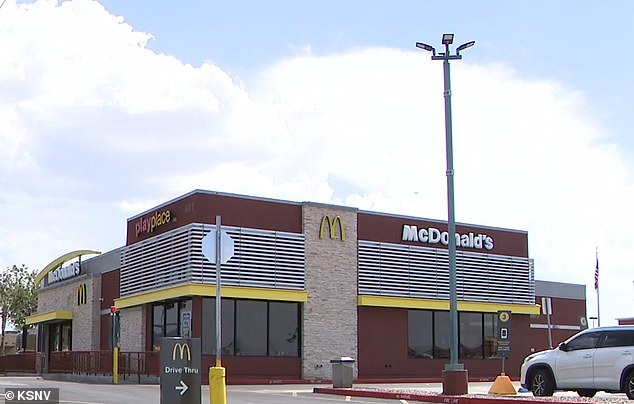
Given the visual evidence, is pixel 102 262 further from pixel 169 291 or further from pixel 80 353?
pixel 169 291

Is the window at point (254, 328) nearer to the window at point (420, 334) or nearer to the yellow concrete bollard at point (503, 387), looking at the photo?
the window at point (420, 334)

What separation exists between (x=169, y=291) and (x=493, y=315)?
15376mm

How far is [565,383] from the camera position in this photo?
74.9 ft

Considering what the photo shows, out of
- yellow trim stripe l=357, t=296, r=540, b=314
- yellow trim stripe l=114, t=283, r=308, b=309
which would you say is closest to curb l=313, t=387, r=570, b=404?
yellow trim stripe l=114, t=283, r=308, b=309

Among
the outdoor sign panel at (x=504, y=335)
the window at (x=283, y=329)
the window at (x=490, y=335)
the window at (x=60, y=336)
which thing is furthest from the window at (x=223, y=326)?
the window at (x=60, y=336)

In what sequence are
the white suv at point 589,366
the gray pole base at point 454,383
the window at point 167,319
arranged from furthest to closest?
1. the window at point 167,319
2. the gray pole base at point 454,383
3. the white suv at point 589,366

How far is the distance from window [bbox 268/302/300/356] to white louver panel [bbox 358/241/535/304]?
3.31 m

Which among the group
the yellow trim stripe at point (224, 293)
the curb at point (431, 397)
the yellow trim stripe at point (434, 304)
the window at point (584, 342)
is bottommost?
the curb at point (431, 397)

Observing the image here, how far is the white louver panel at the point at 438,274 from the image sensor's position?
38562 millimetres

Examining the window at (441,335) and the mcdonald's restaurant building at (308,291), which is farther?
the window at (441,335)

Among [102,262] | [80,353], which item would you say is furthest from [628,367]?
[102,262]

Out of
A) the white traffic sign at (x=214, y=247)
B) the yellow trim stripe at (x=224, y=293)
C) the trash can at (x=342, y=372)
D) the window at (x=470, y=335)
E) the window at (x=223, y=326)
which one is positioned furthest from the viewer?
the window at (x=470, y=335)

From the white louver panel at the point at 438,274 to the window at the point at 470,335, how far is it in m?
0.88

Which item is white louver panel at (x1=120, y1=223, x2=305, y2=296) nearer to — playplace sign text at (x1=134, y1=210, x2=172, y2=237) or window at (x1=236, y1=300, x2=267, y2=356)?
playplace sign text at (x1=134, y1=210, x2=172, y2=237)
